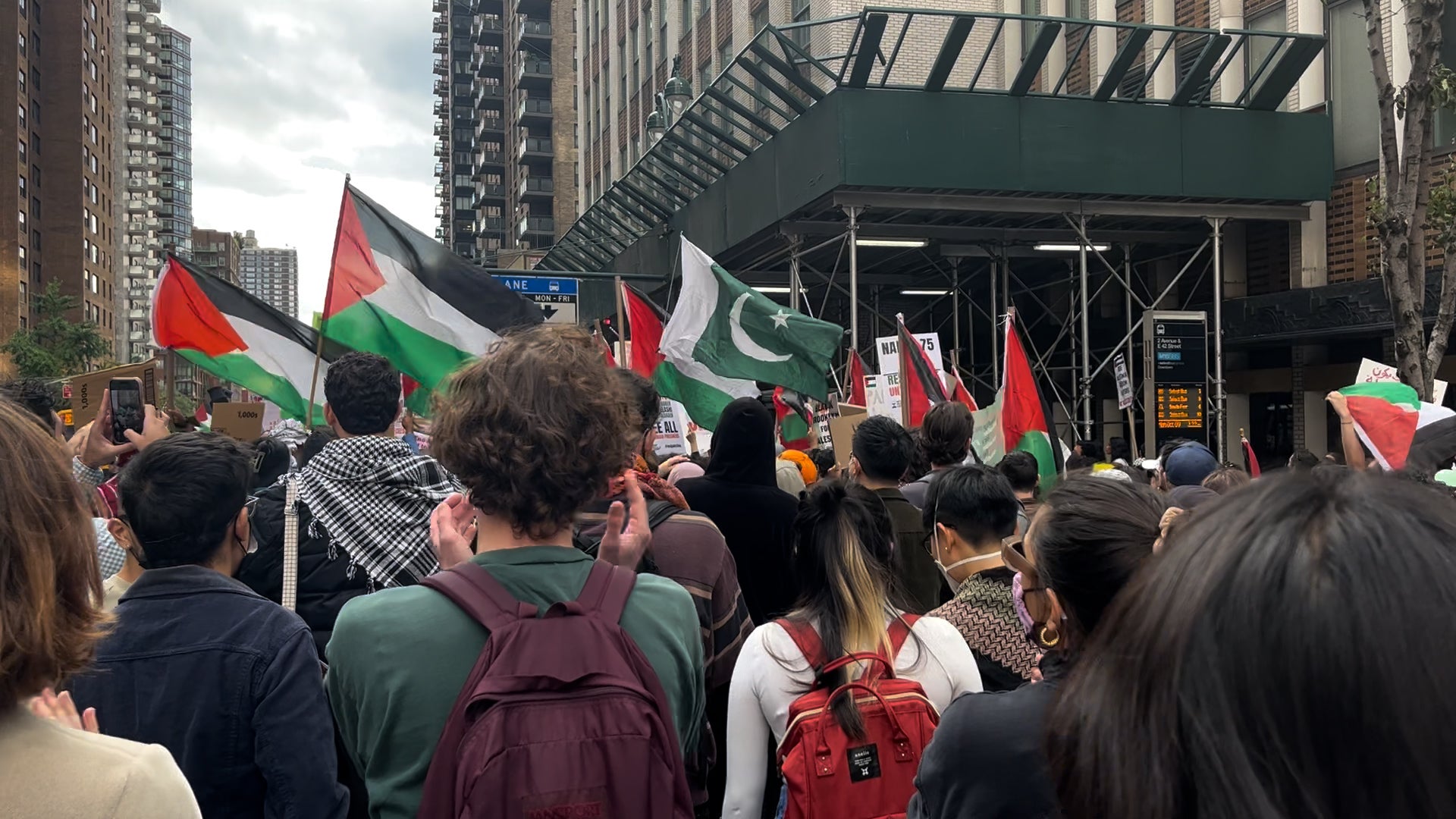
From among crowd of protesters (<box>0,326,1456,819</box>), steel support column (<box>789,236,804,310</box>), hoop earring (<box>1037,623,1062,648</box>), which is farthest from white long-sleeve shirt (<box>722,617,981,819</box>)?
steel support column (<box>789,236,804,310</box>)

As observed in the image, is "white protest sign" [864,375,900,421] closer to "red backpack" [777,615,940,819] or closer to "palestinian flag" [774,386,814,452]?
"palestinian flag" [774,386,814,452]

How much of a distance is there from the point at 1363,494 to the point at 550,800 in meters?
1.37

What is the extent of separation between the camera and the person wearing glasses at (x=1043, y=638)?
2.17 m

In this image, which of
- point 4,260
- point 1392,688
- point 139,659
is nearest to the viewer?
point 1392,688

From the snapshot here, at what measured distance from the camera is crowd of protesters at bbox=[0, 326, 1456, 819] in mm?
981

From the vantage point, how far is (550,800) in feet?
6.26

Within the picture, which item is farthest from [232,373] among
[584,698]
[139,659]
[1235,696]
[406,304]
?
[1235,696]

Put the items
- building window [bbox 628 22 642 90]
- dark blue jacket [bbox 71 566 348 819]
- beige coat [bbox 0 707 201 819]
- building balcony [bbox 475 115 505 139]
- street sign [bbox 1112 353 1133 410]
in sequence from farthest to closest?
building balcony [bbox 475 115 505 139]
building window [bbox 628 22 642 90]
street sign [bbox 1112 353 1133 410]
dark blue jacket [bbox 71 566 348 819]
beige coat [bbox 0 707 201 819]

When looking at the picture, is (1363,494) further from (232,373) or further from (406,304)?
(232,373)

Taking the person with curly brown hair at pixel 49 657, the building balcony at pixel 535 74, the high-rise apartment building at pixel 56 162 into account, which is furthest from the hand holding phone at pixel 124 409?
the high-rise apartment building at pixel 56 162

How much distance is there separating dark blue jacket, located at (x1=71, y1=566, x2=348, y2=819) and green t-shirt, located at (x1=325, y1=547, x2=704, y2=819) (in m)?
0.49

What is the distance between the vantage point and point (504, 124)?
90.7m

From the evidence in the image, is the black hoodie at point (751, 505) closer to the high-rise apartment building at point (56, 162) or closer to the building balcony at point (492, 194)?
the high-rise apartment building at point (56, 162)

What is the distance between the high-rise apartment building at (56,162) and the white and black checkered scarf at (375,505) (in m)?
90.1
